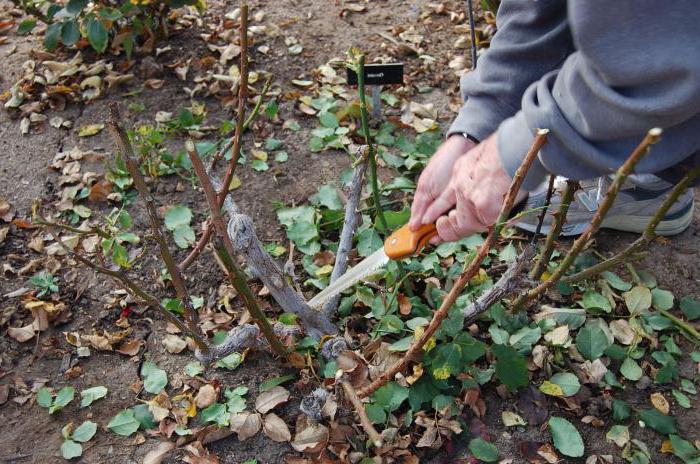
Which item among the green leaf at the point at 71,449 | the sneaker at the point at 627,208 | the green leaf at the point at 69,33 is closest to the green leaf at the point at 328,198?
the sneaker at the point at 627,208

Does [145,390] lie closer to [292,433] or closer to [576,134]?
[292,433]

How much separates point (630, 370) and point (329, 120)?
142cm

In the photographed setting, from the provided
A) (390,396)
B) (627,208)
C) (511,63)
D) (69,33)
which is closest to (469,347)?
(390,396)

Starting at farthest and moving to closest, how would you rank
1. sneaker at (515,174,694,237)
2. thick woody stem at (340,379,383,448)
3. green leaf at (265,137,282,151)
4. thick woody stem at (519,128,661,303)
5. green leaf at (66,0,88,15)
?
green leaf at (66,0,88,15), green leaf at (265,137,282,151), sneaker at (515,174,694,237), thick woody stem at (340,379,383,448), thick woody stem at (519,128,661,303)

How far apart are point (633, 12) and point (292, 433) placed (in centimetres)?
126

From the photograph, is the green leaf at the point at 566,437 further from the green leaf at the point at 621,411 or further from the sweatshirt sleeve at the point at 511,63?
the sweatshirt sleeve at the point at 511,63

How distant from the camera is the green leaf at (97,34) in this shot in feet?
8.53

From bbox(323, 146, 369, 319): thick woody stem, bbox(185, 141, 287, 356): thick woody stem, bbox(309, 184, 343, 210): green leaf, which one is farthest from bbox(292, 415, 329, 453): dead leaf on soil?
bbox(309, 184, 343, 210): green leaf

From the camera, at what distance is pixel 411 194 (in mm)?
2324

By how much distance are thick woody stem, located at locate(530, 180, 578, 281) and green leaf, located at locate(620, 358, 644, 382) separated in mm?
335

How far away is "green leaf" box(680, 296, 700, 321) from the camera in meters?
1.92

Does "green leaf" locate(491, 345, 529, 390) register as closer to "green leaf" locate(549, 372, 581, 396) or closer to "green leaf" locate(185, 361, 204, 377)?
"green leaf" locate(549, 372, 581, 396)

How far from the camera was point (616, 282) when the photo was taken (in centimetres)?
201

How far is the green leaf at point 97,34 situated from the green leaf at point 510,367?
6.45 ft
